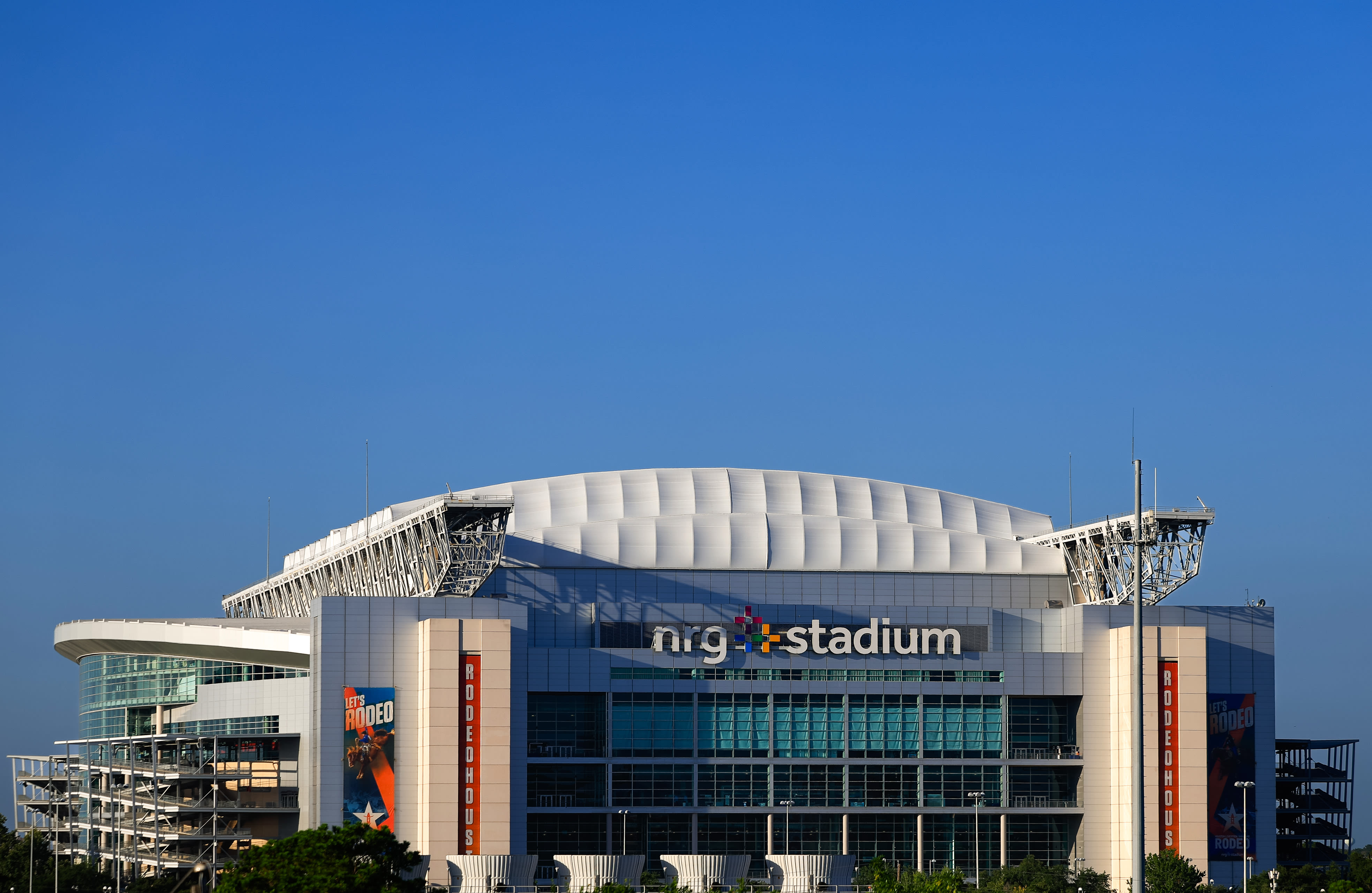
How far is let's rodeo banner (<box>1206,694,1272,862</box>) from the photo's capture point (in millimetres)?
124062

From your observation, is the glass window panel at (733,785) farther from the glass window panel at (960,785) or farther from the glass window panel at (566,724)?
the glass window panel at (960,785)

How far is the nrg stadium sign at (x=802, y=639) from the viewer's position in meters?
128

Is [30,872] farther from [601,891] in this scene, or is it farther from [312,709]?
[601,891]

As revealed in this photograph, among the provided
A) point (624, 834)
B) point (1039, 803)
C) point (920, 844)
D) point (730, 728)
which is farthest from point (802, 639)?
point (1039, 803)

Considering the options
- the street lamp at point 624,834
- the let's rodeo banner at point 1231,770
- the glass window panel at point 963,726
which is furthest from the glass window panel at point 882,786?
the let's rodeo banner at point 1231,770

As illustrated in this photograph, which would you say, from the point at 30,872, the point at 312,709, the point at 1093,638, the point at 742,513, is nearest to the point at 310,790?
the point at 312,709

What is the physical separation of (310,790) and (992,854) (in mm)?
50812

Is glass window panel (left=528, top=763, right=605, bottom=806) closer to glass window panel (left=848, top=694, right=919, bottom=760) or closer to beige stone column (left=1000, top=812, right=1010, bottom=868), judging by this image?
glass window panel (left=848, top=694, right=919, bottom=760)

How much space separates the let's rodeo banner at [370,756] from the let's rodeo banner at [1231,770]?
5906cm

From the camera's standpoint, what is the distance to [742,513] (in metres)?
141

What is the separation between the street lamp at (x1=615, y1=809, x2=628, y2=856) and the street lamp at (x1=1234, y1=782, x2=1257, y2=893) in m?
42.7

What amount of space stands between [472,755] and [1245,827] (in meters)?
52.9

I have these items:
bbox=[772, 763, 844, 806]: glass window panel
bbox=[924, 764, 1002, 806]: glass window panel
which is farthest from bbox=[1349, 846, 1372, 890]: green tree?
bbox=[772, 763, 844, 806]: glass window panel

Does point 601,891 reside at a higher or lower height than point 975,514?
lower
